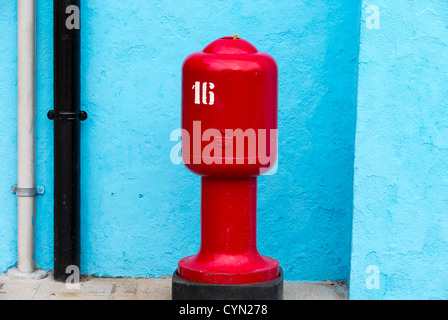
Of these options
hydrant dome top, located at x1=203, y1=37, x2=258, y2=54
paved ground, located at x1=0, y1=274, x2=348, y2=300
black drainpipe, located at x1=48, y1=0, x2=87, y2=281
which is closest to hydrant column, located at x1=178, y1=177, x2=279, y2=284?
paved ground, located at x1=0, y1=274, x2=348, y2=300

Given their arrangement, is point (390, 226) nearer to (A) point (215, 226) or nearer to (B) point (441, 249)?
(B) point (441, 249)

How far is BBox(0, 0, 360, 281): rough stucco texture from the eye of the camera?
4.07 metres

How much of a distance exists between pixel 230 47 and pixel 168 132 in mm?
713

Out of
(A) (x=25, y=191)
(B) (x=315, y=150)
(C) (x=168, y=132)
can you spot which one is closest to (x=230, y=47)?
(C) (x=168, y=132)

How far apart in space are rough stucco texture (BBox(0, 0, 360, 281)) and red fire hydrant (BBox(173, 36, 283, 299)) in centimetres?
44

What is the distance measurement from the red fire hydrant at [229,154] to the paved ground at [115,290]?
315 mm

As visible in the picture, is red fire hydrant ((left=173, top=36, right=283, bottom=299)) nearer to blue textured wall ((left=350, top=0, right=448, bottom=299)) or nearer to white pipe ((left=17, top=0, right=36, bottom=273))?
blue textured wall ((left=350, top=0, right=448, bottom=299))

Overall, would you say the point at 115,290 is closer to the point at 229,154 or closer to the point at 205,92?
the point at 229,154

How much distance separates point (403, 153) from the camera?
3.73m

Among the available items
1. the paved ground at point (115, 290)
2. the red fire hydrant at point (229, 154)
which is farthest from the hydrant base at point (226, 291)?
the paved ground at point (115, 290)

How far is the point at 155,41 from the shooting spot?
4082 mm

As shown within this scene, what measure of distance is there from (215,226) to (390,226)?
0.81m

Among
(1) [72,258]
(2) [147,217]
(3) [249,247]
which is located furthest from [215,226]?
(1) [72,258]

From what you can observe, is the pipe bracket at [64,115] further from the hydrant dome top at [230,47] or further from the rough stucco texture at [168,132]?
the hydrant dome top at [230,47]
